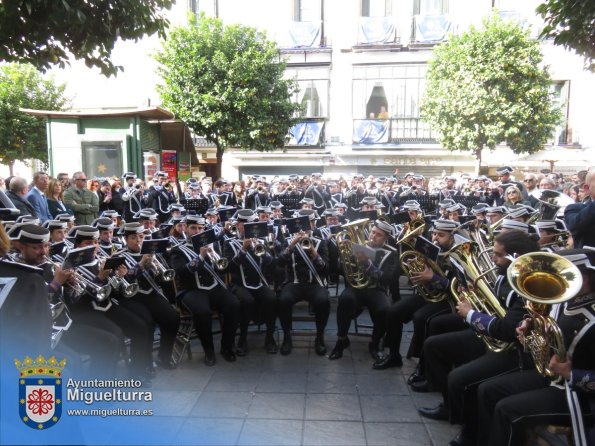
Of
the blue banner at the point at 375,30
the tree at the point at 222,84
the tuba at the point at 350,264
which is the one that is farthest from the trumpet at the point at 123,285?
the blue banner at the point at 375,30

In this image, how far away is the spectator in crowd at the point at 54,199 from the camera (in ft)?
27.6

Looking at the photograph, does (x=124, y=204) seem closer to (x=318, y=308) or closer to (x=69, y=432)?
(x=318, y=308)

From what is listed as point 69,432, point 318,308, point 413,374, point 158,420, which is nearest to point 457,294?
point 413,374

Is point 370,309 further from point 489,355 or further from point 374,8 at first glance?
point 374,8

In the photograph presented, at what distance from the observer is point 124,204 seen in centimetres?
1073

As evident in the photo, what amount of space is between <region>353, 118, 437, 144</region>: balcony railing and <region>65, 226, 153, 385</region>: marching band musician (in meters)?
20.4

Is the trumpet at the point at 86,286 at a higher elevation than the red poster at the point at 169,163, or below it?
below

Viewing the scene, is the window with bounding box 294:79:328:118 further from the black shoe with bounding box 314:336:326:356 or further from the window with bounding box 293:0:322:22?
the black shoe with bounding box 314:336:326:356

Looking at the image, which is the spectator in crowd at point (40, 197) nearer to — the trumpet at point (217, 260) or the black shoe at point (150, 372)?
the trumpet at point (217, 260)

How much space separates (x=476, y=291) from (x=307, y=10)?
24.3m

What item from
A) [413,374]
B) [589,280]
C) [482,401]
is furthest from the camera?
[413,374]

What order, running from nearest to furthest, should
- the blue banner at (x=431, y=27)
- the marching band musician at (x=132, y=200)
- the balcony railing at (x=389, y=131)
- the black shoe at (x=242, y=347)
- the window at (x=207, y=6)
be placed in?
1. the black shoe at (x=242, y=347)
2. the marching band musician at (x=132, y=200)
3. the blue banner at (x=431, y=27)
4. the balcony railing at (x=389, y=131)
5. the window at (x=207, y=6)

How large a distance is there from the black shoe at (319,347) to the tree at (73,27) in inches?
204

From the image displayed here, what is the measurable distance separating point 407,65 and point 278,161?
28.1ft
